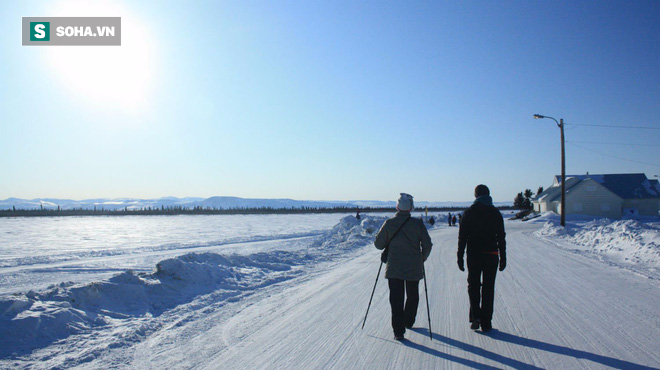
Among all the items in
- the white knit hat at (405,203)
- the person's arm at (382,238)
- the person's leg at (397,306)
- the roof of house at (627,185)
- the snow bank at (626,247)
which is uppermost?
the roof of house at (627,185)

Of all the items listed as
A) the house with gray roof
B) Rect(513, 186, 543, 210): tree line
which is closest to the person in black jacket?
the house with gray roof

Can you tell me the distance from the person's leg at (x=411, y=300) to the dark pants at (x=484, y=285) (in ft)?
2.78

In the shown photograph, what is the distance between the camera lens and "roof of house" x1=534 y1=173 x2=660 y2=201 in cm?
4556

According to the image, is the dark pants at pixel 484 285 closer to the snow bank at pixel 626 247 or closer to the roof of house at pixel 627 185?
the snow bank at pixel 626 247

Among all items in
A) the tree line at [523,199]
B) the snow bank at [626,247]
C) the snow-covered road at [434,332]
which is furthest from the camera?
the tree line at [523,199]

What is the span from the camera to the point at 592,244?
16969mm

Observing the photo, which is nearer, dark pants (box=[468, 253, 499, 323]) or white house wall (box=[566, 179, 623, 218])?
dark pants (box=[468, 253, 499, 323])

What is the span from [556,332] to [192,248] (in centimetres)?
1836

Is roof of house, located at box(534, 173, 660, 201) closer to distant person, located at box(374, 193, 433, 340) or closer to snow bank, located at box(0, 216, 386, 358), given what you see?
snow bank, located at box(0, 216, 386, 358)

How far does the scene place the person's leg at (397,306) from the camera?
16.8ft

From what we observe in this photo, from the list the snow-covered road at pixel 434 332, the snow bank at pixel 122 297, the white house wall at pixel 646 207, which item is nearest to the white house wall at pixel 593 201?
the white house wall at pixel 646 207

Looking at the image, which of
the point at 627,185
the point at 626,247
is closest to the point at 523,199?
the point at 627,185

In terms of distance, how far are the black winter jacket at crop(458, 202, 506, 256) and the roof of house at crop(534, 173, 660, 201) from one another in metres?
48.0

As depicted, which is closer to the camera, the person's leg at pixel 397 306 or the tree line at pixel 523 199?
the person's leg at pixel 397 306
